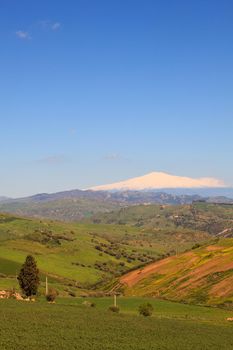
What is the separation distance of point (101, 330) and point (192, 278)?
6894cm

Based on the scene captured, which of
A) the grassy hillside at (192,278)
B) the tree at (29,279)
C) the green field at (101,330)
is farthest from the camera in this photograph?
the grassy hillside at (192,278)

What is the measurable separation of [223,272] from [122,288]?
35.5 metres

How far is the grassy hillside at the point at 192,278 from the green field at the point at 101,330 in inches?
914

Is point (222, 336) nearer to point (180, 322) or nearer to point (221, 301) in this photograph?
point (180, 322)

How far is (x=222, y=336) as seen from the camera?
63.7m

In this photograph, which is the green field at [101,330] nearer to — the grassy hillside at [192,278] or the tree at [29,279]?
the tree at [29,279]

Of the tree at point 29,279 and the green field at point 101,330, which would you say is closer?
the green field at point 101,330

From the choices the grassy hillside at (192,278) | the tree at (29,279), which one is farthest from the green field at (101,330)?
the grassy hillside at (192,278)

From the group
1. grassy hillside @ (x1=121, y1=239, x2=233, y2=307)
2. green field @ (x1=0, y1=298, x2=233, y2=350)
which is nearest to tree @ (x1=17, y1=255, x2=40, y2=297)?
green field @ (x1=0, y1=298, x2=233, y2=350)

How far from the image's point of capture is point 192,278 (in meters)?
128

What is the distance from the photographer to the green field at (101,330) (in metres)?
53.8

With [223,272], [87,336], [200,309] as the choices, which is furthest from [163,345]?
[223,272]

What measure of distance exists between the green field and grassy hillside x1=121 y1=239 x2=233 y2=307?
23.2 m

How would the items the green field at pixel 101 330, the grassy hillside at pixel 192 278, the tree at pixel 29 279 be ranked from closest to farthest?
the green field at pixel 101 330
the tree at pixel 29 279
the grassy hillside at pixel 192 278
